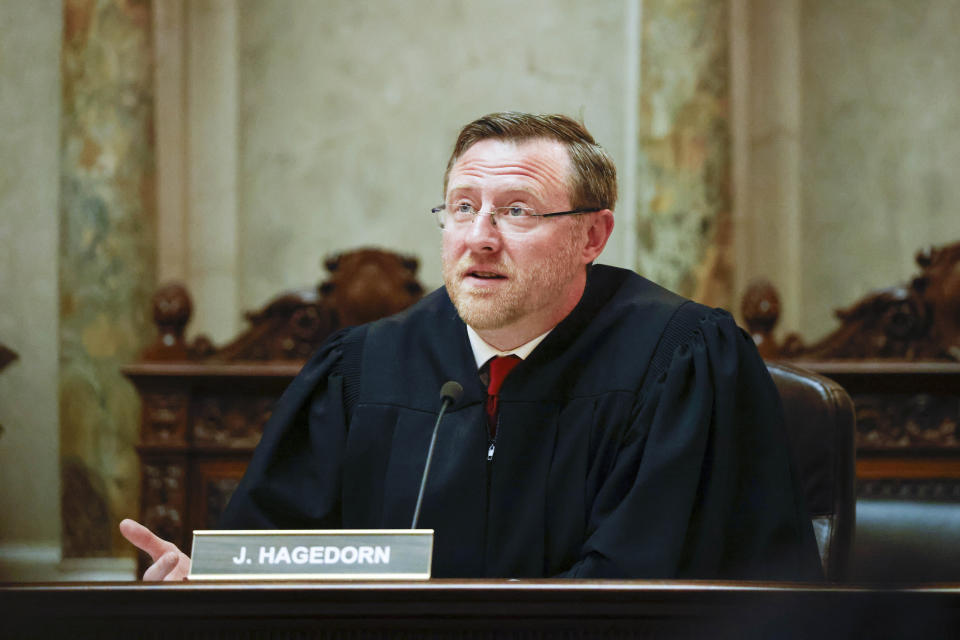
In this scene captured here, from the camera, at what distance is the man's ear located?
8.04ft

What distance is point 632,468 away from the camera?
7.07 feet

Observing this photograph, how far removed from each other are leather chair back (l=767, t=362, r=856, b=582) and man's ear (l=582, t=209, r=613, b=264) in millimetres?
615

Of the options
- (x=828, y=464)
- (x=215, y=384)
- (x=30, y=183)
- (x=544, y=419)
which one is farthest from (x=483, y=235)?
(x=30, y=183)

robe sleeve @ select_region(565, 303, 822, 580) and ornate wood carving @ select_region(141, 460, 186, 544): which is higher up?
robe sleeve @ select_region(565, 303, 822, 580)

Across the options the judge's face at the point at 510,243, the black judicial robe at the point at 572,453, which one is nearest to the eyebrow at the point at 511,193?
the judge's face at the point at 510,243

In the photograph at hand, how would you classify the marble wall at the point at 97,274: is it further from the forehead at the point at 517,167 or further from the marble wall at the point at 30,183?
the forehead at the point at 517,167

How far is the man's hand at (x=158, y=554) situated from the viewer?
1909 millimetres

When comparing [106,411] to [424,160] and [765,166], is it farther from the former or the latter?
[765,166]

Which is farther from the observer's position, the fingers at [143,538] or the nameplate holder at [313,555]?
the fingers at [143,538]

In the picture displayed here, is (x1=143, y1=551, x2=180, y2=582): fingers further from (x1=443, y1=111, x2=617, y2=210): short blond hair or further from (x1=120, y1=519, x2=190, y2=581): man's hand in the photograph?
(x1=443, y1=111, x2=617, y2=210): short blond hair

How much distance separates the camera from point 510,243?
7.55ft

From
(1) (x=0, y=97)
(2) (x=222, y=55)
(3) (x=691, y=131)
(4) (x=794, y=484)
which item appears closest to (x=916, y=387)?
(3) (x=691, y=131)
